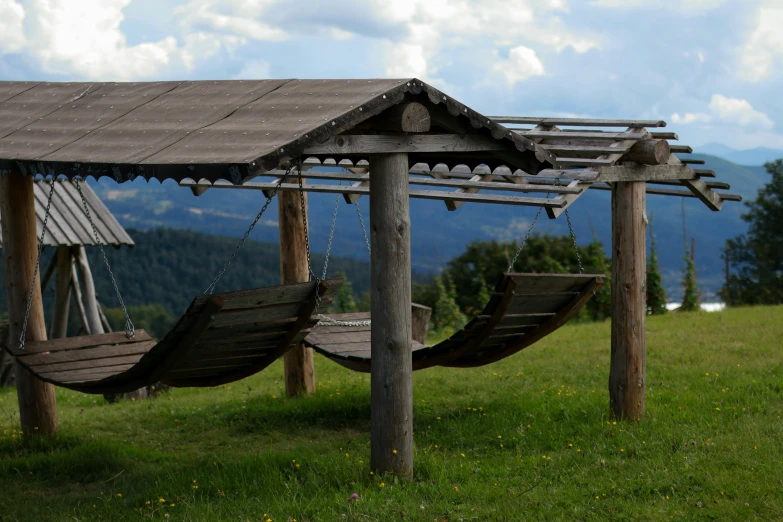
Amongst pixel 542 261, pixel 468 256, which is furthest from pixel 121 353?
pixel 468 256

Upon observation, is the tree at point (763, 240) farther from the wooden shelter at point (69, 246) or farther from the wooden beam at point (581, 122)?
the wooden beam at point (581, 122)

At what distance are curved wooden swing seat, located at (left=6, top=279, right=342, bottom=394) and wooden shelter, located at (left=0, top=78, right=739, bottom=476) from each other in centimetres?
61

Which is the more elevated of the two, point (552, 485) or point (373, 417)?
point (373, 417)

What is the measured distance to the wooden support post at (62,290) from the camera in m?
12.5

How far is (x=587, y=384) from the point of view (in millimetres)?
8984

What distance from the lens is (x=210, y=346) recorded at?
19.3 feet

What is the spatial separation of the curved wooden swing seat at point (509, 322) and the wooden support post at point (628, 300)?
229 mm

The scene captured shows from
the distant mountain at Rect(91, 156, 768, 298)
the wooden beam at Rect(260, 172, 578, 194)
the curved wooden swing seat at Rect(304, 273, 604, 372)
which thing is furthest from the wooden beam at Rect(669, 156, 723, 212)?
the distant mountain at Rect(91, 156, 768, 298)

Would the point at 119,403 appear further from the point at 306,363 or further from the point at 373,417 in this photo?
the point at 373,417

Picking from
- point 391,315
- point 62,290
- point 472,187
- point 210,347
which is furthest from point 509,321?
point 62,290

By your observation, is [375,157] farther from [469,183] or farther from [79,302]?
[79,302]

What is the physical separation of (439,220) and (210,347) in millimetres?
124261

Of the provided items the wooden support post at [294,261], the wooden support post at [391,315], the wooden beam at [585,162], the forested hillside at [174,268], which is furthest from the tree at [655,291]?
the forested hillside at [174,268]

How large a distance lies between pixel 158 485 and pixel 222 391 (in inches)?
179
